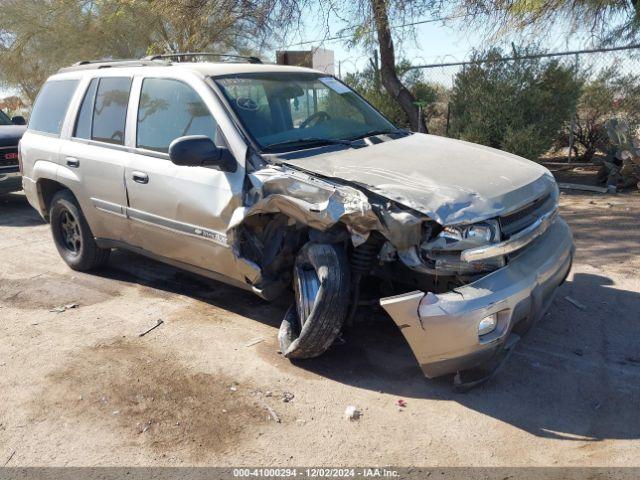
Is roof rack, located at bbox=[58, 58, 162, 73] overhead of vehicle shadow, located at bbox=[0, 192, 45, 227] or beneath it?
overhead

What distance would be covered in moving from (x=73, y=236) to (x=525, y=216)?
4400 mm

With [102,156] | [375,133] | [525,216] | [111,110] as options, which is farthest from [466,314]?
[111,110]

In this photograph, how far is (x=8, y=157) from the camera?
354 inches

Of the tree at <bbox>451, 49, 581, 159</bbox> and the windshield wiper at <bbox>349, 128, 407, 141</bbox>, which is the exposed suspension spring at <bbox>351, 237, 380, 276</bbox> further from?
the tree at <bbox>451, 49, 581, 159</bbox>

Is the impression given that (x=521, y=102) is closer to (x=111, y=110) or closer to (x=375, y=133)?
(x=375, y=133)

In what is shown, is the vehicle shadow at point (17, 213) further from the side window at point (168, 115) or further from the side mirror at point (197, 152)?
the side mirror at point (197, 152)

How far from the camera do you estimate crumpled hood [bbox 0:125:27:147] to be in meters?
9.04

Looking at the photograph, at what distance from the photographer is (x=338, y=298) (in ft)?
11.8

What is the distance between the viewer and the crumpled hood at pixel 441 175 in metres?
3.30

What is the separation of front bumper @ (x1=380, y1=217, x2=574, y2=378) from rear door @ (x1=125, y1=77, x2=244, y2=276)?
1.44 m

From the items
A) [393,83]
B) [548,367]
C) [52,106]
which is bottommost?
[548,367]

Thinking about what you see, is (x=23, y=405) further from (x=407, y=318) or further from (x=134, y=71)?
(x=134, y=71)

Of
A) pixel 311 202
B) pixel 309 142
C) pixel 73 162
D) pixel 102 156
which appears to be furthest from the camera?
pixel 73 162

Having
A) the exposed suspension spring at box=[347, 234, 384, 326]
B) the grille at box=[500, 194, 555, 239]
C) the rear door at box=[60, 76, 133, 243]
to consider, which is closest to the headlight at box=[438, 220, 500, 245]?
the grille at box=[500, 194, 555, 239]
